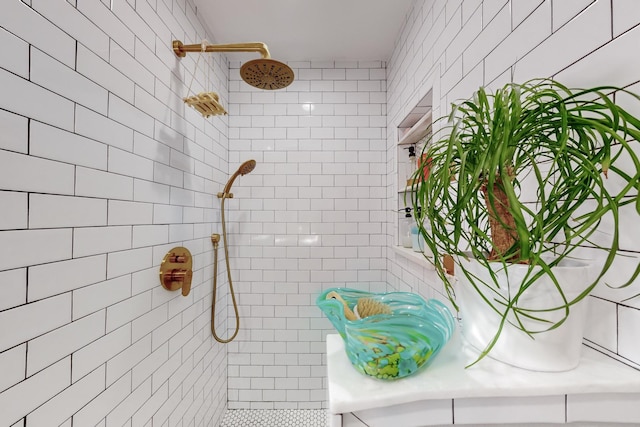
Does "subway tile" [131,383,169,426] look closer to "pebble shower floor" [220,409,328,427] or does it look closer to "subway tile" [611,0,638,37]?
"pebble shower floor" [220,409,328,427]

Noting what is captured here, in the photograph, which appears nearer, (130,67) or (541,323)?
(541,323)

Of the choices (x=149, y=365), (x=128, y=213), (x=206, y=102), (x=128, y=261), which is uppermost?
(x=206, y=102)

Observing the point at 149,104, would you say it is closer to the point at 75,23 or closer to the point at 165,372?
the point at 75,23

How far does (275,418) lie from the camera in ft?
6.38

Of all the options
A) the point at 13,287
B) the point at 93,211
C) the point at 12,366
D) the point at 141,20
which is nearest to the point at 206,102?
the point at 141,20

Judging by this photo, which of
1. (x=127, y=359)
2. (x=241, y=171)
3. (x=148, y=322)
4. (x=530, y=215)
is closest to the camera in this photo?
(x=530, y=215)

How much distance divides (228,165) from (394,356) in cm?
188

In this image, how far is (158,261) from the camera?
1.20 meters

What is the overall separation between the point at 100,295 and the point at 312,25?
1.69 metres

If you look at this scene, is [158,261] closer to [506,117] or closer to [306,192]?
[306,192]

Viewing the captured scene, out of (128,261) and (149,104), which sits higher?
(149,104)

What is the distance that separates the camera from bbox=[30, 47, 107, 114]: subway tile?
2.23ft

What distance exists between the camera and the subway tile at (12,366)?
605 mm

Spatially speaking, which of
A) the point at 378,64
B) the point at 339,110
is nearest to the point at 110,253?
the point at 339,110
